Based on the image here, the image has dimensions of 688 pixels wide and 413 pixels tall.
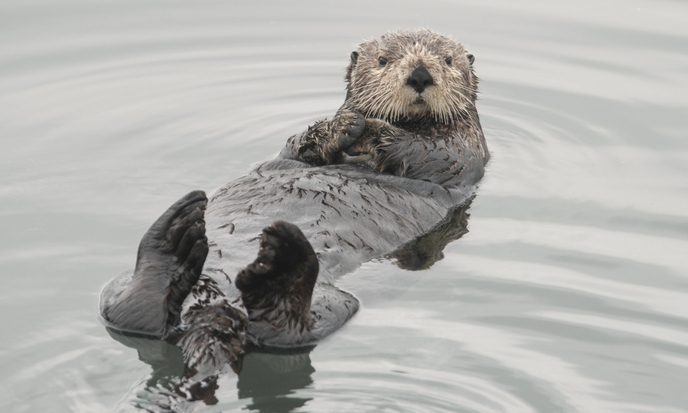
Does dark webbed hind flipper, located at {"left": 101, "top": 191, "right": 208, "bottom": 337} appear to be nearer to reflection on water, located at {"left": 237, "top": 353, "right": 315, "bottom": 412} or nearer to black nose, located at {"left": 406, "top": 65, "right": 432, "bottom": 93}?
reflection on water, located at {"left": 237, "top": 353, "right": 315, "bottom": 412}

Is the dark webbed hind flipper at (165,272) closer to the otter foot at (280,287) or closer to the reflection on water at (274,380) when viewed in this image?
the otter foot at (280,287)

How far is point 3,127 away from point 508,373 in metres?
4.82

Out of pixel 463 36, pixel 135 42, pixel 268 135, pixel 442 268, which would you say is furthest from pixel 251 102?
pixel 442 268

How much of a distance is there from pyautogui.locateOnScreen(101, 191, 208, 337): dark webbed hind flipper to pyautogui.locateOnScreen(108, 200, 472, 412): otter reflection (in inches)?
3.6

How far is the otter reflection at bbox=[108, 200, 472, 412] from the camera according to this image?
4.24m

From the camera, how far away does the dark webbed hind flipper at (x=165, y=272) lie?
466 centimetres

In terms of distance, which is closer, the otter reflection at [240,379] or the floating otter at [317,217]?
the otter reflection at [240,379]

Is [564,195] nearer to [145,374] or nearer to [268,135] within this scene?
[268,135]

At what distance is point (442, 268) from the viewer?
227 inches

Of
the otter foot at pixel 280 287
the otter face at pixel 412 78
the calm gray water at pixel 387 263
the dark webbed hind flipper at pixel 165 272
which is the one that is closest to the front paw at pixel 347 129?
the otter face at pixel 412 78

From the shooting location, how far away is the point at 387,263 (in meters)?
5.55

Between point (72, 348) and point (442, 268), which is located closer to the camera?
point (72, 348)

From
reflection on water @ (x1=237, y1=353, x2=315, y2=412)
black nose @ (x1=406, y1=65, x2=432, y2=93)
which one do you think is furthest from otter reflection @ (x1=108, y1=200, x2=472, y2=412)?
black nose @ (x1=406, y1=65, x2=432, y2=93)

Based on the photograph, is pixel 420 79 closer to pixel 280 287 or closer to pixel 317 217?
pixel 317 217
